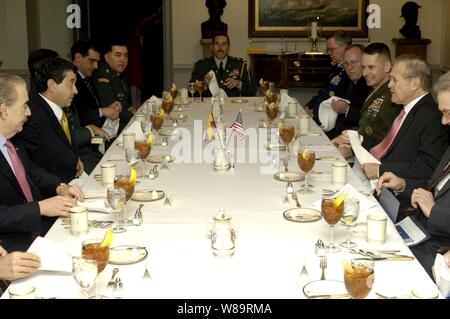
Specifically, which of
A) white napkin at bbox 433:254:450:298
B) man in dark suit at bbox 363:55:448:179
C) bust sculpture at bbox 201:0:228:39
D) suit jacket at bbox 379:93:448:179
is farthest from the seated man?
bust sculpture at bbox 201:0:228:39

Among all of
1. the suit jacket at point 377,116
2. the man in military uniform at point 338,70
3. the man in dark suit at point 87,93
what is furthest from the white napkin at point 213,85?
the suit jacket at point 377,116

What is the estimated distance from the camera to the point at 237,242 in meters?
2.36

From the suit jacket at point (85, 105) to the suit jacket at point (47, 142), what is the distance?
1.34 meters

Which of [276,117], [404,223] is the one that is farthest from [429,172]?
[276,117]

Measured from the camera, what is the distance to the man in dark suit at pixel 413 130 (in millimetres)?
3598

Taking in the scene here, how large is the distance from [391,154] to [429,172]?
33cm

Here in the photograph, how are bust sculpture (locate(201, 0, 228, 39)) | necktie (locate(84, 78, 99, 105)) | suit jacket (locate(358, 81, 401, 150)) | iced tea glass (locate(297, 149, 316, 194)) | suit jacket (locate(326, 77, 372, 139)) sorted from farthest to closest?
bust sculpture (locate(201, 0, 228, 39))
necktie (locate(84, 78, 99, 105))
suit jacket (locate(326, 77, 372, 139))
suit jacket (locate(358, 81, 401, 150))
iced tea glass (locate(297, 149, 316, 194))

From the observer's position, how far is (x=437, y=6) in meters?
8.83

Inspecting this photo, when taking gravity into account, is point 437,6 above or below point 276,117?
above

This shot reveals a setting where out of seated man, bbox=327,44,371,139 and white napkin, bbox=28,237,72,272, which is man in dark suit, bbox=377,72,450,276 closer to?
white napkin, bbox=28,237,72,272

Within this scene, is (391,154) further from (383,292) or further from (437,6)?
(437,6)

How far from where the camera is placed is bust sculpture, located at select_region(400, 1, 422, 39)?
8547 millimetres

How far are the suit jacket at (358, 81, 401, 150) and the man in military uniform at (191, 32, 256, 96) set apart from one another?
256 cm

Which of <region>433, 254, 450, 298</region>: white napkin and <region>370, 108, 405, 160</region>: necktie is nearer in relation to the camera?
<region>433, 254, 450, 298</region>: white napkin
